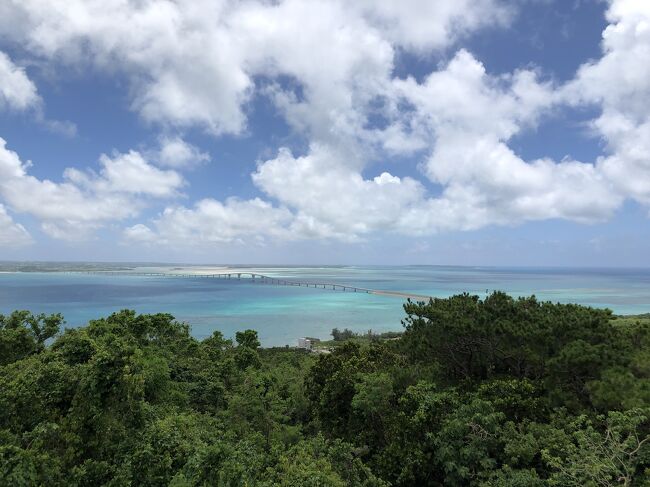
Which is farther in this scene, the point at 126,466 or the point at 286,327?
the point at 286,327

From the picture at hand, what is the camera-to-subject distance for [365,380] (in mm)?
13789

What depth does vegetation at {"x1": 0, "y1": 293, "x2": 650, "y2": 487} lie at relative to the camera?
7863 mm

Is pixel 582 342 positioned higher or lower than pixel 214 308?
higher

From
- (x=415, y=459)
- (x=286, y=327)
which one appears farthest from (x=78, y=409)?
(x=286, y=327)

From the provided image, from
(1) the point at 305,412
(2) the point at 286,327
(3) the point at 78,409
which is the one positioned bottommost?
(2) the point at 286,327

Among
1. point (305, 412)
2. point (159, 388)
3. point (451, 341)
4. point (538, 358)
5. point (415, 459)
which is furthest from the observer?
point (305, 412)

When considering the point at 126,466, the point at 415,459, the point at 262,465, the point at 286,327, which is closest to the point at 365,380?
the point at 415,459

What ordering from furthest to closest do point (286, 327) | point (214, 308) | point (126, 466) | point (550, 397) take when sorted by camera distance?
point (214, 308), point (286, 327), point (550, 397), point (126, 466)

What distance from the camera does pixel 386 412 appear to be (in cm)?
1302

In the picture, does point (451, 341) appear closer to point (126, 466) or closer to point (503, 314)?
point (503, 314)

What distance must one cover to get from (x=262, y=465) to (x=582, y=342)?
385 inches

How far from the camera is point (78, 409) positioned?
8039mm

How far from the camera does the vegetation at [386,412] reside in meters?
7.86

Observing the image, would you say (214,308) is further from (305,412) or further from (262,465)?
(262,465)
